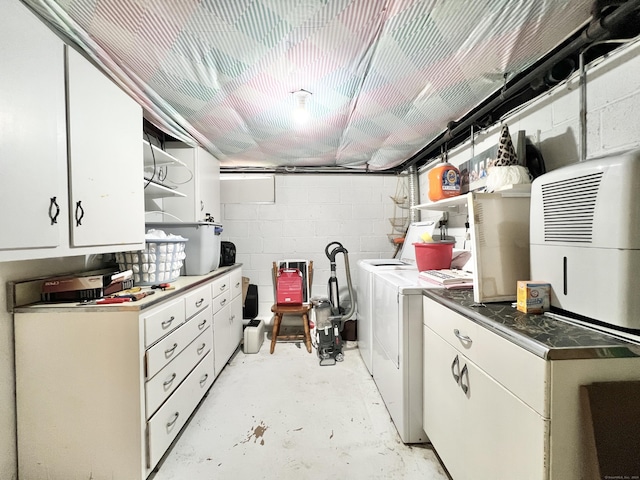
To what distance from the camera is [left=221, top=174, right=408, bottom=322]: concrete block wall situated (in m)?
3.26

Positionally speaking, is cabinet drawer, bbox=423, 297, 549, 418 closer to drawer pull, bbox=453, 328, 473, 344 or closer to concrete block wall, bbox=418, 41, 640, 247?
drawer pull, bbox=453, 328, 473, 344

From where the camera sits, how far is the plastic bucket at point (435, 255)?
1.85 metres

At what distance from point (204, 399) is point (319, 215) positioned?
7.22 feet

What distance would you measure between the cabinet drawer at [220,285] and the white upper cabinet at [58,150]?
735mm

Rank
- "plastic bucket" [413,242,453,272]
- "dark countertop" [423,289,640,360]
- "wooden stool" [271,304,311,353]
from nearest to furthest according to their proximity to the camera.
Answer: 1. "dark countertop" [423,289,640,360]
2. "plastic bucket" [413,242,453,272]
3. "wooden stool" [271,304,311,353]

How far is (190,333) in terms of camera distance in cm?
168

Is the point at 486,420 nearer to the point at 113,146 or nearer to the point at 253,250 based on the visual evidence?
the point at 113,146

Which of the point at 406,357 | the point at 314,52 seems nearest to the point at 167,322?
the point at 406,357

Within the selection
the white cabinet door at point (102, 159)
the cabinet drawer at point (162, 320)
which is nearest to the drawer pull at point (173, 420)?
the cabinet drawer at point (162, 320)

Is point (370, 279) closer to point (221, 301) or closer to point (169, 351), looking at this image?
point (221, 301)

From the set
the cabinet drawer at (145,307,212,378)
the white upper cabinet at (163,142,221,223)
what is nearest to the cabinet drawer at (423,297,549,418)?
the cabinet drawer at (145,307,212,378)

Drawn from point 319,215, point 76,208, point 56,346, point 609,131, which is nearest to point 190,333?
point 56,346

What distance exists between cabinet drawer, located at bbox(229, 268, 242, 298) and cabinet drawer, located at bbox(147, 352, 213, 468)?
0.72m

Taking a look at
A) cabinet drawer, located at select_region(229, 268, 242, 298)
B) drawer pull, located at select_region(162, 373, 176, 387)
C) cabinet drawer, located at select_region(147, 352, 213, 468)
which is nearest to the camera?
cabinet drawer, located at select_region(147, 352, 213, 468)
